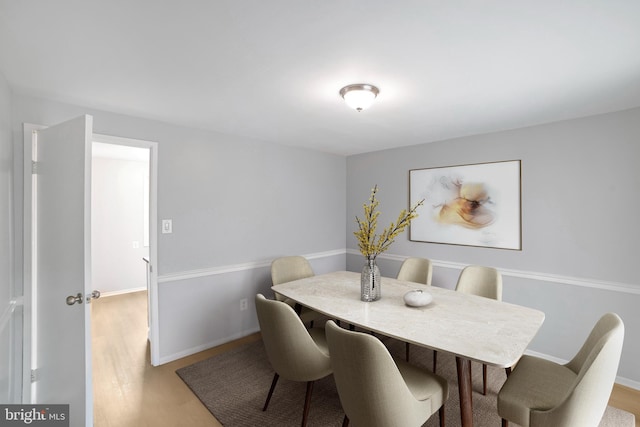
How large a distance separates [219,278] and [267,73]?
2.15 meters

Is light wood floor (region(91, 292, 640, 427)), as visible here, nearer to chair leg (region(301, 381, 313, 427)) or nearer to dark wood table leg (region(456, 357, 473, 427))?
chair leg (region(301, 381, 313, 427))

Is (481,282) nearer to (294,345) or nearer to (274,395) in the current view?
(294,345)

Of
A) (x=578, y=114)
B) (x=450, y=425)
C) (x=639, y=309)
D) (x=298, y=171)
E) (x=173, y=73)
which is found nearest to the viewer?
(x=173, y=73)

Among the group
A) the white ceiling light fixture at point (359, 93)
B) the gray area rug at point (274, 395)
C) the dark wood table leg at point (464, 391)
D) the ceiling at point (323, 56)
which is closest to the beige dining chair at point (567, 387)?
the dark wood table leg at point (464, 391)

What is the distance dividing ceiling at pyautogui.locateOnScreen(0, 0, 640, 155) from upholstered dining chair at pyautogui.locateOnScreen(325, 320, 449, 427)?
52.8 inches

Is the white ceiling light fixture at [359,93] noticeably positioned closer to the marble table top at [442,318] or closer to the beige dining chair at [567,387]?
the marble table top at [442,318]

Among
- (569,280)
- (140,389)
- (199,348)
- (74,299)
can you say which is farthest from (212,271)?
(569,280)

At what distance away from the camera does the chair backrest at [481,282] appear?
250 cm

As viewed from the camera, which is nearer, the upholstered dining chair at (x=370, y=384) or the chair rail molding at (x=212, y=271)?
the upholstered dining chair at (x=370, y=384)

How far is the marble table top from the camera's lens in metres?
1.49

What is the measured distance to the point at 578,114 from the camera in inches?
99.1

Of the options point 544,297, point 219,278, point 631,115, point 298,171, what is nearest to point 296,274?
point 219,278

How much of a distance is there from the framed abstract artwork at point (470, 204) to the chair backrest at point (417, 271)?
21.7 inches

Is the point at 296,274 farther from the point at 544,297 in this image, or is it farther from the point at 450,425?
the point at 544,297
